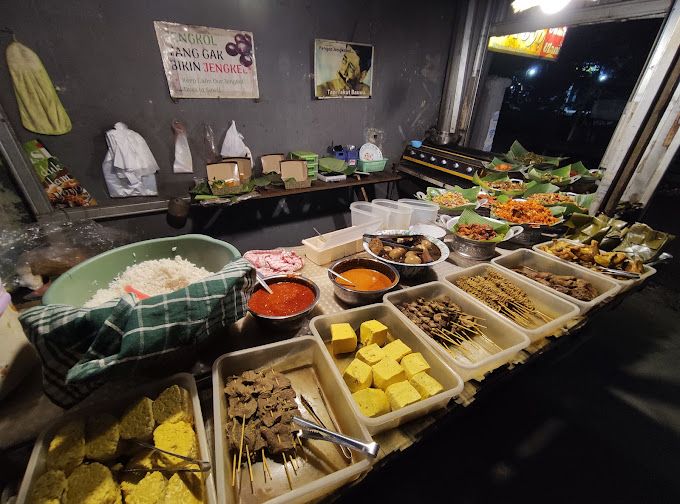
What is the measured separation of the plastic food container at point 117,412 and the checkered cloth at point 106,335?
0.06 m

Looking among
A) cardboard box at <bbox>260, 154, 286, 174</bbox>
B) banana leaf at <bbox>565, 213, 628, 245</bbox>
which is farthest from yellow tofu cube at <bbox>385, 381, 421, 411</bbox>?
cardboard box at <bbox>260, 154, 286, 174</bbox>

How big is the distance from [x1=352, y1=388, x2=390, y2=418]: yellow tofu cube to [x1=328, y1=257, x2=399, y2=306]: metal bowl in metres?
0.62

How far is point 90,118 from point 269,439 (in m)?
4.39

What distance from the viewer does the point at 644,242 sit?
264cm

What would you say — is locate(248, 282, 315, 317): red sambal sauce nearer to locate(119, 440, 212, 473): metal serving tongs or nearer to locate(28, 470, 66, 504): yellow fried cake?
locate(119, 440, 212, 473): metal serving tongs

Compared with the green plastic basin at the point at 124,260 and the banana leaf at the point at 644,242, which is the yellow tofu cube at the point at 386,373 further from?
the banana leaf at the point at 644,242

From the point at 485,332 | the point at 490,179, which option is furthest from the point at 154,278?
the point at 490,179

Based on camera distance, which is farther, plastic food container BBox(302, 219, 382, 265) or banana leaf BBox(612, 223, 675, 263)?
banana leaf BBox(612, 223, 675, 263)

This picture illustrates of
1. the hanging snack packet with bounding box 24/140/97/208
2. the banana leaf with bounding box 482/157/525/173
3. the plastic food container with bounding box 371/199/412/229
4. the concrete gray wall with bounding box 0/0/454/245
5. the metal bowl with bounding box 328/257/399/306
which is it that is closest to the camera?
the metal bowl with bounding box 328/257/399/306

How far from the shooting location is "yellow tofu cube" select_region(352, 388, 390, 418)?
1.18 m

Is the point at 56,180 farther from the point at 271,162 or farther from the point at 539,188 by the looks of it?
the point at 539,188

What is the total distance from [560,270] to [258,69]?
15.1 feet

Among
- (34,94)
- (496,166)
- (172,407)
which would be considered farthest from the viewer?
(496,166)

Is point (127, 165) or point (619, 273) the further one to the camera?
point (127, 165)
